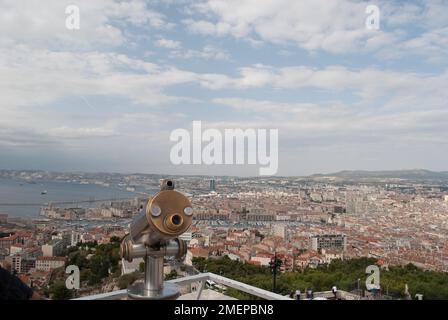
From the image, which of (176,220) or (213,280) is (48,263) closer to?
(213,280)

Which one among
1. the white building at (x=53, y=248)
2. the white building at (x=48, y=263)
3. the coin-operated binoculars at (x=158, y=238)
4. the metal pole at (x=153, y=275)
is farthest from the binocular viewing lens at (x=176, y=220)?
the white building at (x=53, y=248)

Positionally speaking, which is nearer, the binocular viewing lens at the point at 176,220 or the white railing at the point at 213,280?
the binocular viewing lens at the point at 176,220

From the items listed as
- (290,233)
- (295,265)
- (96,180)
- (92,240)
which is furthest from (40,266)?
(290,233)

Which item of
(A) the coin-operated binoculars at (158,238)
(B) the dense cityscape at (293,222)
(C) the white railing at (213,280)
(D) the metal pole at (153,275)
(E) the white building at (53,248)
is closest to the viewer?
(A) the coin-operated binoculars at (158,238)

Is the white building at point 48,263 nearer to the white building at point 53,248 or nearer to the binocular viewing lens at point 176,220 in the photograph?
the white building at point 53,248

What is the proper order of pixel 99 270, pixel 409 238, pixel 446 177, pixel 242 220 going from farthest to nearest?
1. pixel 409 238
2. pixel 446 177
3. pixel 242 220
4. pixel 99 270

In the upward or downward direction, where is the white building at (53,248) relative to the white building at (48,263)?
upward
